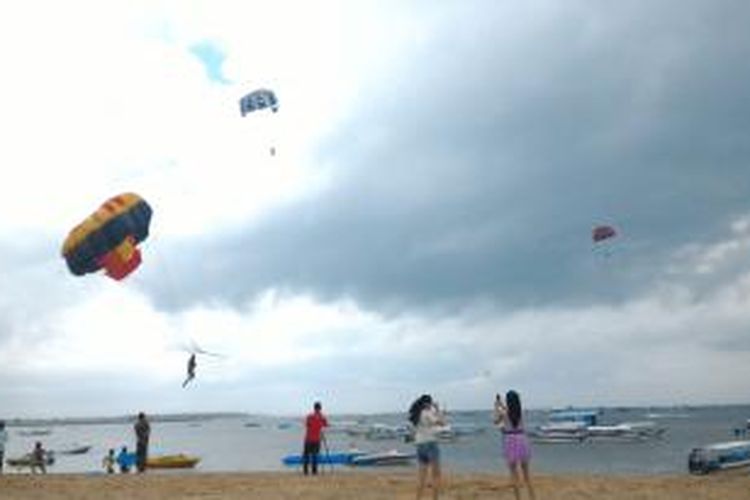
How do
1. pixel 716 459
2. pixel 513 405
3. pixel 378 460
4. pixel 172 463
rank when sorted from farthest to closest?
pixel 378 460
pixel 172 463
pixel 716 459
pixel 513 405

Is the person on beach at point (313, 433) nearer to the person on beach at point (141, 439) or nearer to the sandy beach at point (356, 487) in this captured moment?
the sandy beach at point (356, 487)

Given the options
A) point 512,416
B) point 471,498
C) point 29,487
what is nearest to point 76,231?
point 29,487

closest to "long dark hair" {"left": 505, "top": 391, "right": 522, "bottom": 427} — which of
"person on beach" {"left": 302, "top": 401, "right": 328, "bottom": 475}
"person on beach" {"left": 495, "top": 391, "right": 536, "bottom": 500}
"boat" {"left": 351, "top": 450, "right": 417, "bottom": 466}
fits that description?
"person on beach" {"left": 495, "top": 391, "right": 536, "bottom": 500}

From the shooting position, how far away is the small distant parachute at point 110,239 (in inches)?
1328

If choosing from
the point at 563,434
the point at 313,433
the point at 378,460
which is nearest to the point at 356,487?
the point at 313,433

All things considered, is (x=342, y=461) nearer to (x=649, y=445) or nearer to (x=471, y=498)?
(x=471, y=498)

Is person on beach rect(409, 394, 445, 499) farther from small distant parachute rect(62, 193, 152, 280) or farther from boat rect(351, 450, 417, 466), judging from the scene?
boat rect(351, 450, 417, 466)

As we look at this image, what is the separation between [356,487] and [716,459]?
25409 millimetres

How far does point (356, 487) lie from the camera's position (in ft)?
76.2

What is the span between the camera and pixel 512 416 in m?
16.9

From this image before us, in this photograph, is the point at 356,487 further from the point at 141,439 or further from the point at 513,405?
the point at 141,439

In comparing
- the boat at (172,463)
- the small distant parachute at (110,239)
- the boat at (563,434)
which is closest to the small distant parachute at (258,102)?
the small distant parachute at (110,239)

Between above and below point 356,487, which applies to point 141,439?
above

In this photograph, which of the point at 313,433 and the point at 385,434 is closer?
the point at 313,433
